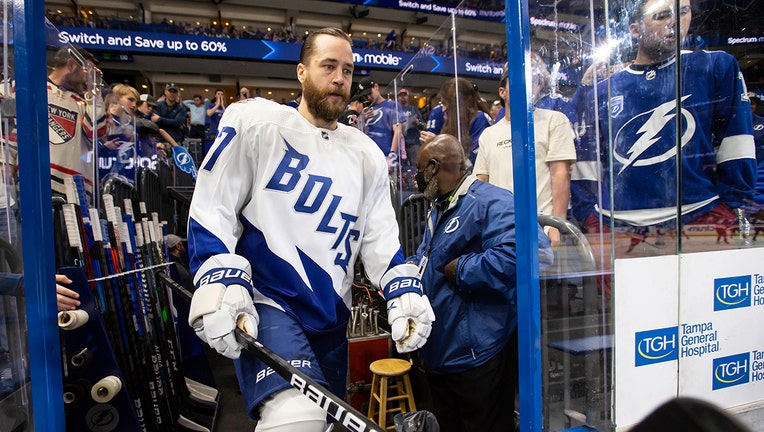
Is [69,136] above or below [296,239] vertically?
above

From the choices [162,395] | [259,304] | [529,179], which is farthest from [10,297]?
[162,395]

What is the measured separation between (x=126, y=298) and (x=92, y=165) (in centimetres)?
104

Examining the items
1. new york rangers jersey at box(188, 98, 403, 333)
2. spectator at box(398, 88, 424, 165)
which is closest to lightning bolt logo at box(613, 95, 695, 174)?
new york rangers jersey at box(188, 98, 403, 333)

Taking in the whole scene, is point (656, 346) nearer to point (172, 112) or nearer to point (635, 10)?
point (635, 10)

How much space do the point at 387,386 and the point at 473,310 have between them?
1.07 m

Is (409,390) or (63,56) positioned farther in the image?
(409,390)

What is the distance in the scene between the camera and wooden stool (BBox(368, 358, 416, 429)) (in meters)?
2.62

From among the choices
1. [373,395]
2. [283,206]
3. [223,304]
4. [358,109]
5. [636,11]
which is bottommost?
[373,395]

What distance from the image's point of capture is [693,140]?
4.71 ft

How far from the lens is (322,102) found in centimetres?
159

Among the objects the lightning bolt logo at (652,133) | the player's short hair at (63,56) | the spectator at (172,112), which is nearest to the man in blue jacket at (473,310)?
the lightning bolt logo at (652,133)

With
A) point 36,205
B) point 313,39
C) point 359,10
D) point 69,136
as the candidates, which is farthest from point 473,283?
point 359,10

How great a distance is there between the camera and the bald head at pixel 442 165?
2.23 metres

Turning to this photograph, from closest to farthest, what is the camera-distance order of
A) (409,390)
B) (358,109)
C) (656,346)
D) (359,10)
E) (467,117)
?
(656,346) < (409,390) < (467,117) < (358,109) < (359,10)
